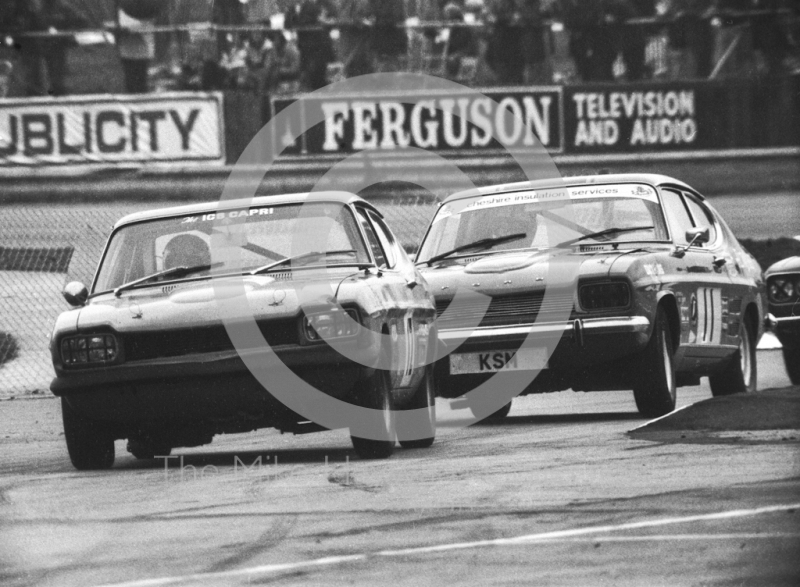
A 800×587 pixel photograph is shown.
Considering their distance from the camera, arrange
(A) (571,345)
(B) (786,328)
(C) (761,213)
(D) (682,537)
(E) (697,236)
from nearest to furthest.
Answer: (D) (682,537)
(A) (571,345)
(E) (697,236)
(B) (786,328)
(C) (761,213)

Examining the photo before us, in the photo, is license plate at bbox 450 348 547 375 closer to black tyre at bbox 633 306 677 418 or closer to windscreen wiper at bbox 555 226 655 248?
black tyre at bbox 633 306 677 418

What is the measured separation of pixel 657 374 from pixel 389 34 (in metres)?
13.1

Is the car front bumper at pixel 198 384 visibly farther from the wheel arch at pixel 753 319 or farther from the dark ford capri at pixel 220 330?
the wheel arch at pixel 753 319

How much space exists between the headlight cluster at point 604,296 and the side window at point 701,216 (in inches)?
62.7

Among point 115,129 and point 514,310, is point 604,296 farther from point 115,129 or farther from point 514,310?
point 115,129

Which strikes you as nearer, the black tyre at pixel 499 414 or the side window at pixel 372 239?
the side window at pixel 372 239

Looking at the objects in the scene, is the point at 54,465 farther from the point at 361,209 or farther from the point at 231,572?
the point at 231,572

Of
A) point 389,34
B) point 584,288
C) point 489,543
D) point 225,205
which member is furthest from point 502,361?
point 389,34

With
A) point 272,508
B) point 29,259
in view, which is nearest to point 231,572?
point 272,508

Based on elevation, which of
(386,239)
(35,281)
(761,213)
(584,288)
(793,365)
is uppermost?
(386,239)

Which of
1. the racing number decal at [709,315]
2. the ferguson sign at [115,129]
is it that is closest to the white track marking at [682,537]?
the racing number decal at [709,315]

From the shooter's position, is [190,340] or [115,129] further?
[115,129]

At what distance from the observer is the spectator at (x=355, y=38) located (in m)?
20.9

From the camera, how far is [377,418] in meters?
7.18
